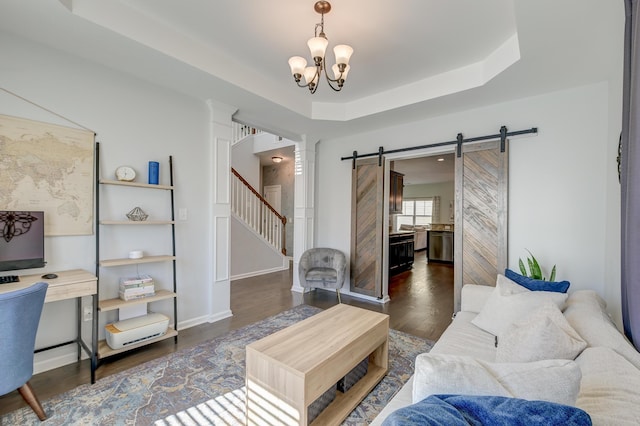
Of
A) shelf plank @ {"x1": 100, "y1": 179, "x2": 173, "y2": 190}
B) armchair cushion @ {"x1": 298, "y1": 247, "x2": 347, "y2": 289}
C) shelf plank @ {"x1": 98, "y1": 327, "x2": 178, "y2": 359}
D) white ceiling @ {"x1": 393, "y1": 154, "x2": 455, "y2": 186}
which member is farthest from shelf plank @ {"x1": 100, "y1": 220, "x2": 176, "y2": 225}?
white ceiling @ {"x1": 393, "y1": 154, "x2": 455, "y2": 186}

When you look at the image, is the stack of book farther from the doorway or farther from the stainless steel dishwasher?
the stainless steel dishwasher

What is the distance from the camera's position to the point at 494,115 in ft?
11.5

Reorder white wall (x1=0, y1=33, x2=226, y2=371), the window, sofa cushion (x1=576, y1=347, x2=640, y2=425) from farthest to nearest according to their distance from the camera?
the window, white wall (x1=0, y1=33, x2=226, y2=371), sofa cushion (x1=576, y1=347, x2=640, y2=425)

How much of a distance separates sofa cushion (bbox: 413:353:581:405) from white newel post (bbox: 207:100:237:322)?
9.91 ft

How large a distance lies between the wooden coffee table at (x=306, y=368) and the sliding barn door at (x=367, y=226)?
7.63ft

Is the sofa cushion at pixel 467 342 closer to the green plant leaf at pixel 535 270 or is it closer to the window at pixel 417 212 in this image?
the green plant leaf at pixel 535 270

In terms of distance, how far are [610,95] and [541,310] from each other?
251 centimetres

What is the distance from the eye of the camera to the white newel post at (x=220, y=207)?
11.6ft

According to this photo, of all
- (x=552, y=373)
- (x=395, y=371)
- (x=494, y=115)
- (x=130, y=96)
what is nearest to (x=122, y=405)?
(x=395, y=371)

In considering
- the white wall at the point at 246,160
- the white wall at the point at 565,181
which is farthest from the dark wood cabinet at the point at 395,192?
the white wall at the point at 246,160

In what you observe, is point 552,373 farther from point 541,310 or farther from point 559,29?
point 559,29

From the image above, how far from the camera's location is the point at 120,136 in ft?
9.24

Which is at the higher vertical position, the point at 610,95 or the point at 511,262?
the point at 610,95

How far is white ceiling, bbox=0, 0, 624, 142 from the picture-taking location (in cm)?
208
